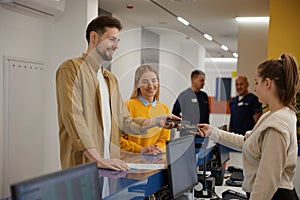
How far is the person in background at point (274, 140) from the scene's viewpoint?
1711 millimetres

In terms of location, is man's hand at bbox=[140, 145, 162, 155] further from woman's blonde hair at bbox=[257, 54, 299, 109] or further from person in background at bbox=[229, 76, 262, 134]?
person in background at bbox=[229, 76, 262, 134]

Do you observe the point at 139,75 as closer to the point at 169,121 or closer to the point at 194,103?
the point at 169,121

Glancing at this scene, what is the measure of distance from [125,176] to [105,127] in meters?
0.39

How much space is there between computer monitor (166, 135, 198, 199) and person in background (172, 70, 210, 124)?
0.47 metres

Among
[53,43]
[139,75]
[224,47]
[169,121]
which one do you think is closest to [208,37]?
[224,47]

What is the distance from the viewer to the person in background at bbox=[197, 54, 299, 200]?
1711 mm

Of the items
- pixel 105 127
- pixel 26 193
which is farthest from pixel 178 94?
pixel 26 193

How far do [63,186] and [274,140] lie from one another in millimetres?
1061

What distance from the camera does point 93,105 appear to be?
1.84m

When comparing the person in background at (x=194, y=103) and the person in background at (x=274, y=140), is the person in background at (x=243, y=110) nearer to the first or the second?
the person in background at (x=194, y=103)

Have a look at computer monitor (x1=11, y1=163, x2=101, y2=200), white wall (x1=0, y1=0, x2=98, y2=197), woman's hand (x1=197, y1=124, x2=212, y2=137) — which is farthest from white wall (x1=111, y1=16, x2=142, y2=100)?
computer monitor (x1=11, y1=163, x2=101, y2=200)

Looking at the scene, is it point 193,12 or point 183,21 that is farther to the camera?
point 183,21

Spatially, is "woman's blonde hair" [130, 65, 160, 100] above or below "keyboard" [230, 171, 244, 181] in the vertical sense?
above

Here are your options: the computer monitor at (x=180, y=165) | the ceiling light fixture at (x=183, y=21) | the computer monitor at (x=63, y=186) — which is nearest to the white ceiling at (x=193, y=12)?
the ceiling light fixture at (x=183, y=21)
